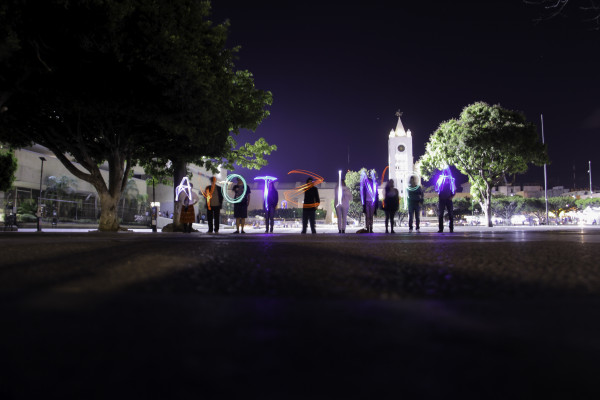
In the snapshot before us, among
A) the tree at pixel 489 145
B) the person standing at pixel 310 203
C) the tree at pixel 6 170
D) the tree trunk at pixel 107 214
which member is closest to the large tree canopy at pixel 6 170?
the tree at pixel 6 170

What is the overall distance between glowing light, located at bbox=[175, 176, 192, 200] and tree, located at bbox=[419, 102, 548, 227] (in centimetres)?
1874

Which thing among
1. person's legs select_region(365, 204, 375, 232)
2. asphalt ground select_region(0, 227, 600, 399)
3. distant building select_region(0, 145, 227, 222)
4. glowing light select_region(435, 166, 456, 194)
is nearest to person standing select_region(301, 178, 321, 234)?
person's legs select_region(365, 204, 375, 232)

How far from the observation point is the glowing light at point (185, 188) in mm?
14734

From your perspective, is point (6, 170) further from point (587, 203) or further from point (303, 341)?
point (587, 203)

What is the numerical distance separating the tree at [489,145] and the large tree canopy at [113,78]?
1752cm

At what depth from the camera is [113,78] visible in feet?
35.4

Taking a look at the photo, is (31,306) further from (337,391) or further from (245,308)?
(337,391)

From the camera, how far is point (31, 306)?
1.15m

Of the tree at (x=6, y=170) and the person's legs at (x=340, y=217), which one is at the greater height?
the tree at (x=6, y=170)

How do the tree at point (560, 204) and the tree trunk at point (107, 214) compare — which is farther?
the tree at point (560, 204)

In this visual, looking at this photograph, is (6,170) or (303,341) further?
(6,170)

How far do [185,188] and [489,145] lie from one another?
20.4 m

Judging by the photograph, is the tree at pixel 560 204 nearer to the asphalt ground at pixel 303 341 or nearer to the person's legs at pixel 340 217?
the person's legs at pixel 340 217

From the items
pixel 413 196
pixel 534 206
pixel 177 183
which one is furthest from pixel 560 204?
pixel 177 183
